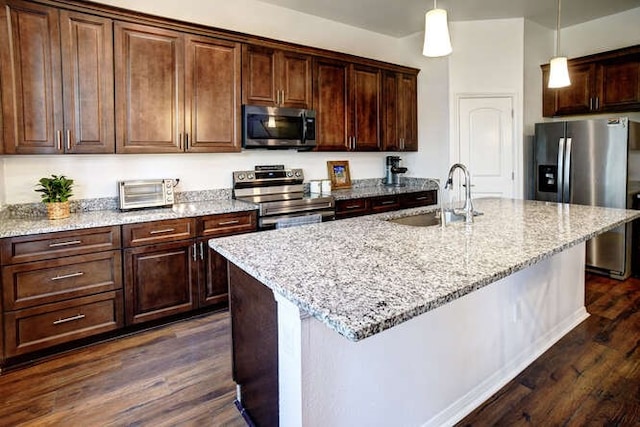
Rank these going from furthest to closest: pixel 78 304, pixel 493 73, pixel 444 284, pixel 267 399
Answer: pixel 493 73
pixel 78 304
pixel 267 399
pixel 444 284

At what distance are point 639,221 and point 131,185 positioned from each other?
15.5 ft

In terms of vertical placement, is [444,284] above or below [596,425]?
above

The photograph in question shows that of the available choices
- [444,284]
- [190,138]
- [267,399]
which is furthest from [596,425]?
[190,138]

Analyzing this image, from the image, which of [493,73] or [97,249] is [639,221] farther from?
[97,249]

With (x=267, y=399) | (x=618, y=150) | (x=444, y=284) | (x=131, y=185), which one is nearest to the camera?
(x=444, y=284)

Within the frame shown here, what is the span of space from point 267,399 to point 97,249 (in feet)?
5.51

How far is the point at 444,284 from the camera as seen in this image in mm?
1226

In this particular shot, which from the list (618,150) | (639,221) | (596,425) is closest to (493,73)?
(618,150)

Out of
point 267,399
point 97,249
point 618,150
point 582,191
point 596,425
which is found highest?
point 618,150

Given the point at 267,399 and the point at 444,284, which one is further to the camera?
the point at 267,399

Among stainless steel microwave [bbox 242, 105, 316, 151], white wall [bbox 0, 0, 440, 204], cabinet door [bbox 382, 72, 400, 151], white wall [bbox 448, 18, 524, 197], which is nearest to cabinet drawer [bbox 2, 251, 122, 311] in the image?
white wall [bbox 0, 0, 440, 204]

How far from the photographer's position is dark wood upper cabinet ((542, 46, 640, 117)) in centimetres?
406

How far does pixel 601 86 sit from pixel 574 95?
0.28 m

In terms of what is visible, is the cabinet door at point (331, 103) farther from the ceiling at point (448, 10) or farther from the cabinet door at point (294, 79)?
the ceiling at point (448, 10)
